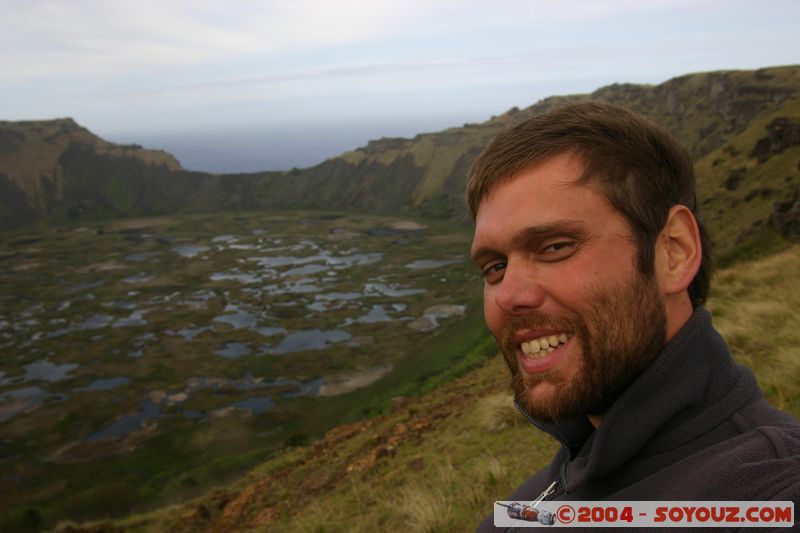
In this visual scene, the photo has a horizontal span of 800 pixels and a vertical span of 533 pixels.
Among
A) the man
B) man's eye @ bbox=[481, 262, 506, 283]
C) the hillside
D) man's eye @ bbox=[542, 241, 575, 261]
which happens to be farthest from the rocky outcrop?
man's eye @ bbox=[542, 241, 575, 261]

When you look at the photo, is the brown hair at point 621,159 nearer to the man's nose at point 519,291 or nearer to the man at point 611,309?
the man at point 611,309

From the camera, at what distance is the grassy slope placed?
6.38 m

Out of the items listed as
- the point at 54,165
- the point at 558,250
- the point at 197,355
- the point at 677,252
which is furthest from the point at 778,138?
the point at 54,165

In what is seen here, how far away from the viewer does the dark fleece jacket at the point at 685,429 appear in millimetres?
1505

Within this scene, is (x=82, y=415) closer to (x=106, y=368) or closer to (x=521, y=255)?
(x=106, y=368)

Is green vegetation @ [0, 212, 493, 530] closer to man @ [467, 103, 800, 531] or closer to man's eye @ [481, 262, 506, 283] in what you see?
man's eye @ [481, 262, 506, 283]

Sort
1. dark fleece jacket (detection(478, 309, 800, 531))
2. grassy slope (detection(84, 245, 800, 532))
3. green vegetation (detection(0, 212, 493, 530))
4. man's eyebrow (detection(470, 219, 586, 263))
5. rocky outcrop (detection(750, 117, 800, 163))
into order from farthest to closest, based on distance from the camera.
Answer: rocky outcrop (detection(750, 117, 800, 163)), green vegetation (detection(0, 212, 493, 530)), grassy slope (detection(84, 245, 800, 532)), man's eyebrow (detection(470, 219, 586, 263)), dark fleece jacket (detection(478, 309, 800, 531))

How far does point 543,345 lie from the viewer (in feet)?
Result: 6.63

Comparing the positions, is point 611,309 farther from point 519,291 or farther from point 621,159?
point 621,159

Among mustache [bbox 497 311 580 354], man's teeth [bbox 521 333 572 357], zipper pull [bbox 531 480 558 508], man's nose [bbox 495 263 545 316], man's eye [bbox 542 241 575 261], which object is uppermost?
man's eye [bbox 542 241 575 261]

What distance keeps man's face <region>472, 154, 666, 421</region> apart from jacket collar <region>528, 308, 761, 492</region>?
0.10m

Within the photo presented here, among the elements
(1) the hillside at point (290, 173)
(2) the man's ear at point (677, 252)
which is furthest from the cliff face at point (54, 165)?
(2) the man's ear at point (677, 252)

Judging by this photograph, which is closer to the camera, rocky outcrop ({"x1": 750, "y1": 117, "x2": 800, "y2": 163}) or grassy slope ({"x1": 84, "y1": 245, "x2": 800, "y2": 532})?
grassy slope ({"x1": 84, "y1": 245, "x2": 800, "y2": 532})

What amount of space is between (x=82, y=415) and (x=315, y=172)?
9544 cm
